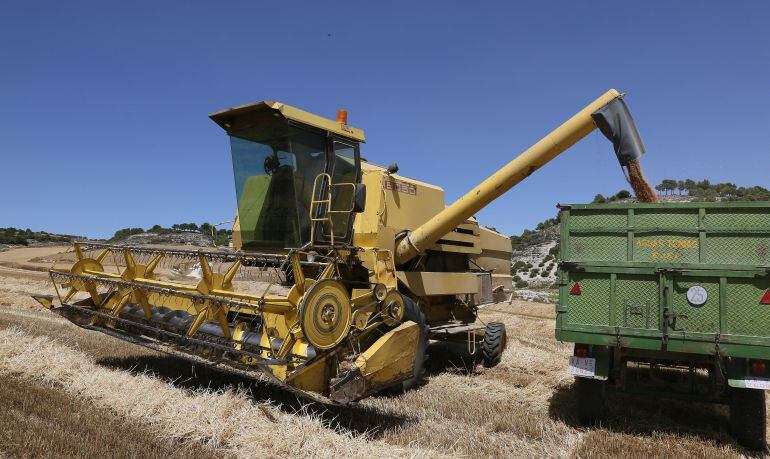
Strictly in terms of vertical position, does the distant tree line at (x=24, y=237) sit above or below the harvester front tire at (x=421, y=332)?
above

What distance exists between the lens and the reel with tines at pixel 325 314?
14.1 feet

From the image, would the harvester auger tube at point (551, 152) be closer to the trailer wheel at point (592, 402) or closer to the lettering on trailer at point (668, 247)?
the lettering on trailer at point (668, 247)

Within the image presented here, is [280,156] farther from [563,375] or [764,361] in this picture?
[764,361]

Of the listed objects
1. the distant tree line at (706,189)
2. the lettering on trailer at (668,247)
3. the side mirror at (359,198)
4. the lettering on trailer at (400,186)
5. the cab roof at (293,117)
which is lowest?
the lettering on trailer at (668,247)

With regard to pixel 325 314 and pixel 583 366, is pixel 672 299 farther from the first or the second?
pixel 325 314

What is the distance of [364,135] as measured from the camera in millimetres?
6699

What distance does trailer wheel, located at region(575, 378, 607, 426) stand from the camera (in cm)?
507

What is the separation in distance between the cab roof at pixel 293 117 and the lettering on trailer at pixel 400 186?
0.64 m

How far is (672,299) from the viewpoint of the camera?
16.0 feet

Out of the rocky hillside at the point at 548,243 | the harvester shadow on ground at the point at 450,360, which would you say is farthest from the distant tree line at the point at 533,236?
the harvester shadow on ground at the point at 450,360

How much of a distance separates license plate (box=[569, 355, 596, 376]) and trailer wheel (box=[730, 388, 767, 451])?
1.16 metres

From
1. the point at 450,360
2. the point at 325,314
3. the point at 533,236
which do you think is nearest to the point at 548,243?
the point at 533,236

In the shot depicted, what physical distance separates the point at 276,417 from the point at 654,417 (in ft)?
11.9

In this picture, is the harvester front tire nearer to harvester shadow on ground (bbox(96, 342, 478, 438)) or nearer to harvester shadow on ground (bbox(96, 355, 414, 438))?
harvester shadow on ground (bbox(96, 342, 478, 438))
